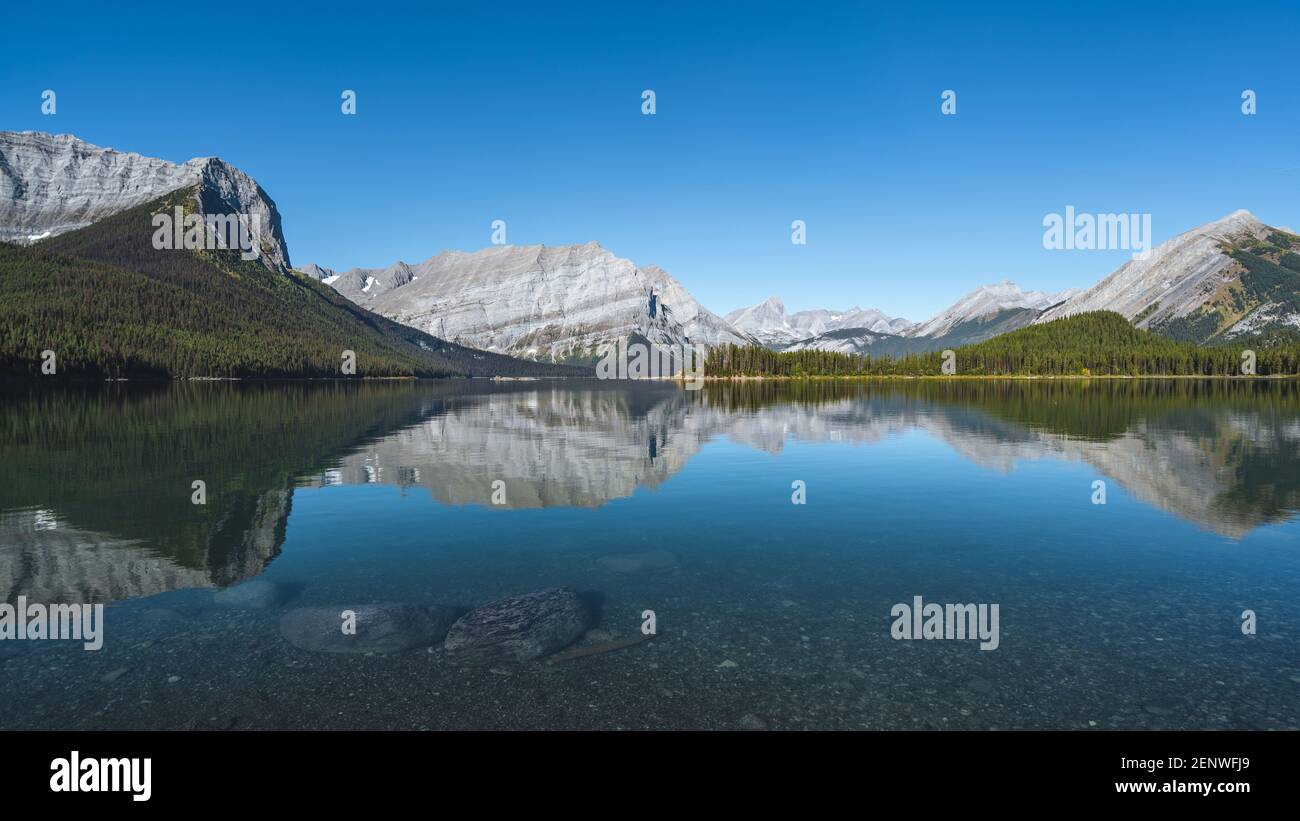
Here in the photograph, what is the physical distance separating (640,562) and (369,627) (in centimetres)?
1159

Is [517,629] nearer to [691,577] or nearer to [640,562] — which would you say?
[691,577]

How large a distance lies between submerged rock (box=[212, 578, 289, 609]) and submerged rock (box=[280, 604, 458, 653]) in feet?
6.92

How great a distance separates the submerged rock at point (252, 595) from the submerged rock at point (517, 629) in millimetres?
7576

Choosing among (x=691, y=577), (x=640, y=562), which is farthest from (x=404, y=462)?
(x=691, y=577)

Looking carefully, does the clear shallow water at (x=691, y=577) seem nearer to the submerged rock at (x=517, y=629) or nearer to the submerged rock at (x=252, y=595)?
the submerged rock at (x=252, y=595)

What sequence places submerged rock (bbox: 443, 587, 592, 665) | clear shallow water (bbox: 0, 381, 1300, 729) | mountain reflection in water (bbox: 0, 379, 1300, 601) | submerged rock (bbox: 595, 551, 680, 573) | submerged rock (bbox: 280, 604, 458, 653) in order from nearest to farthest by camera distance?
clear shallow water (bbox: 0, 381, 1300, 729) < submerged rock (bbox: 443, 587, 592, 665) < submerged rock (bbox: 280, 604, 458, 653) < submerged rock (bbox: 595, 551, 680, 573) < mountain reflection in water (bbox: 0, 379, 1300, 601)

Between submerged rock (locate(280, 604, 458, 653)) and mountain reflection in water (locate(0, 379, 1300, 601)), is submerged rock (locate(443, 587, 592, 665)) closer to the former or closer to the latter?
submerged rock (locate(280, 604, 458, 653))

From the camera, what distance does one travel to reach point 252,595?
23.8 meters

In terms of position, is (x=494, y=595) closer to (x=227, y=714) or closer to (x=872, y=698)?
(x=227, y=714)

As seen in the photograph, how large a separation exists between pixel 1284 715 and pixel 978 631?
22.6 ft

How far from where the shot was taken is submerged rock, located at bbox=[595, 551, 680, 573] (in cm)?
2748

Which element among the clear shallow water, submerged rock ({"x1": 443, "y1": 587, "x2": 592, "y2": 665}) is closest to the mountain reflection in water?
the clear shallow water
